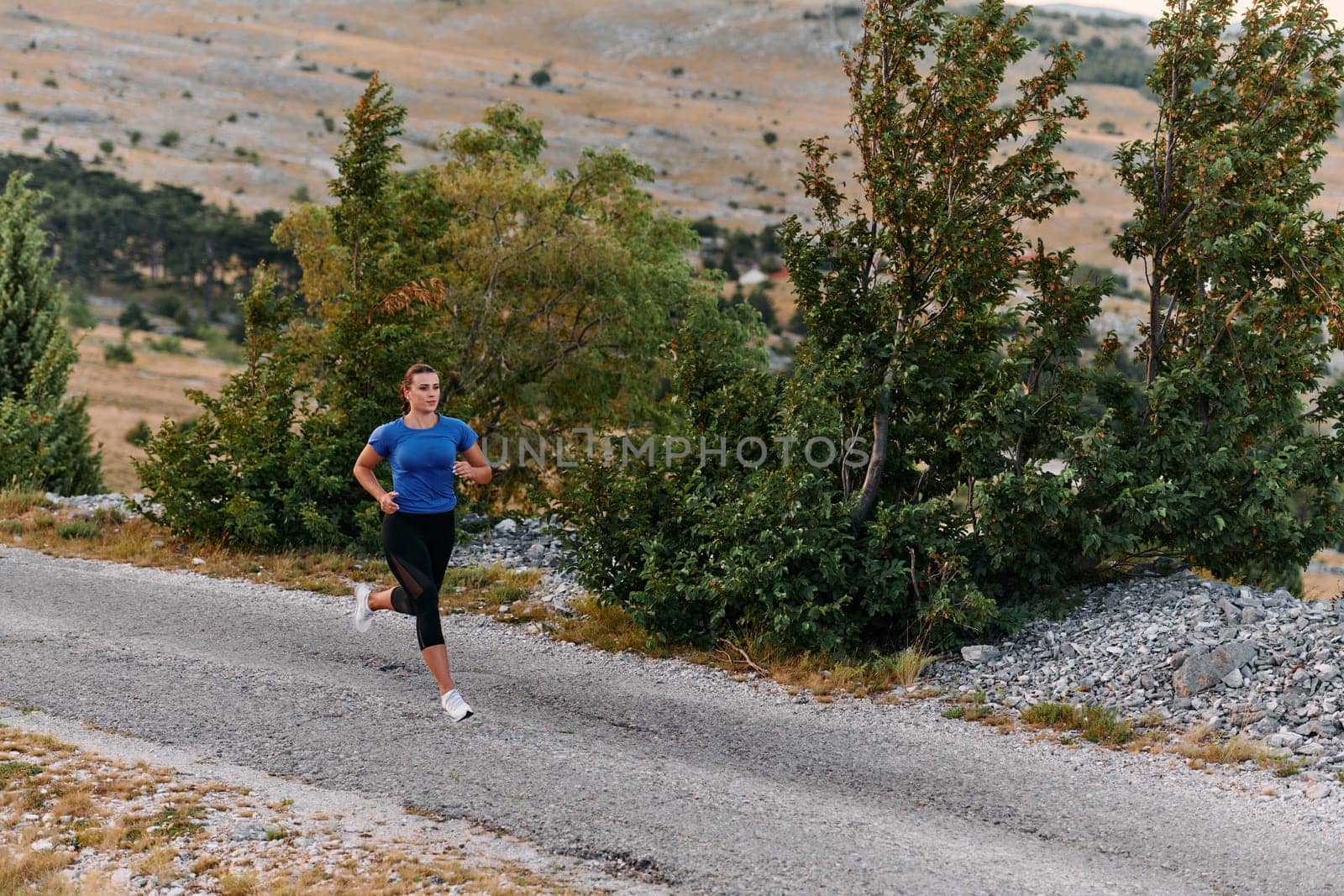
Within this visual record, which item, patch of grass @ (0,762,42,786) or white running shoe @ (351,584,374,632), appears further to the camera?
white running shoe @ (351,584,374,632)

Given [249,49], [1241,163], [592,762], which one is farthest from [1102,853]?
[249,49]

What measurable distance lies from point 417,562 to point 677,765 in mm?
2278

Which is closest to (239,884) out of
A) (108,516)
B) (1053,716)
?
(1053,716)

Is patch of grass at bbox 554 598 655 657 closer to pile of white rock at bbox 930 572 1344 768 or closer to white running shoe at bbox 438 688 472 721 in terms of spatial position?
white running shoe at bbox 438 688 472 721

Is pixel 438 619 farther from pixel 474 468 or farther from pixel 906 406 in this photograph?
pixel 906 406

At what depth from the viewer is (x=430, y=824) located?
6.23 m

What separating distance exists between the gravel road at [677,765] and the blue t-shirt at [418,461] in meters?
1.55

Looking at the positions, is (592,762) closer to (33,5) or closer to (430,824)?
(430,824)

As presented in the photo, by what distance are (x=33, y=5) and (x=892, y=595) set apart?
670 feet

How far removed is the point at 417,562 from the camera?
7.82 meters

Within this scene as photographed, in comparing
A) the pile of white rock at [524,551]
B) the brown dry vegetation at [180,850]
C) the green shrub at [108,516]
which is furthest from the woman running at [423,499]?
the green shrub at [108,516]

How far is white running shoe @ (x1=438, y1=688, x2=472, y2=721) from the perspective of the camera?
7.78 m

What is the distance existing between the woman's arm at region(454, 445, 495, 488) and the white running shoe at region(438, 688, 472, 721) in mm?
1506

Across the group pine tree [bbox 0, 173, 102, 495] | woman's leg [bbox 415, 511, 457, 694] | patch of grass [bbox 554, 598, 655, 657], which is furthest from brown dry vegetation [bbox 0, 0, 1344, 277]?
woman's leg [bbox 415, 511, 457, 694]
